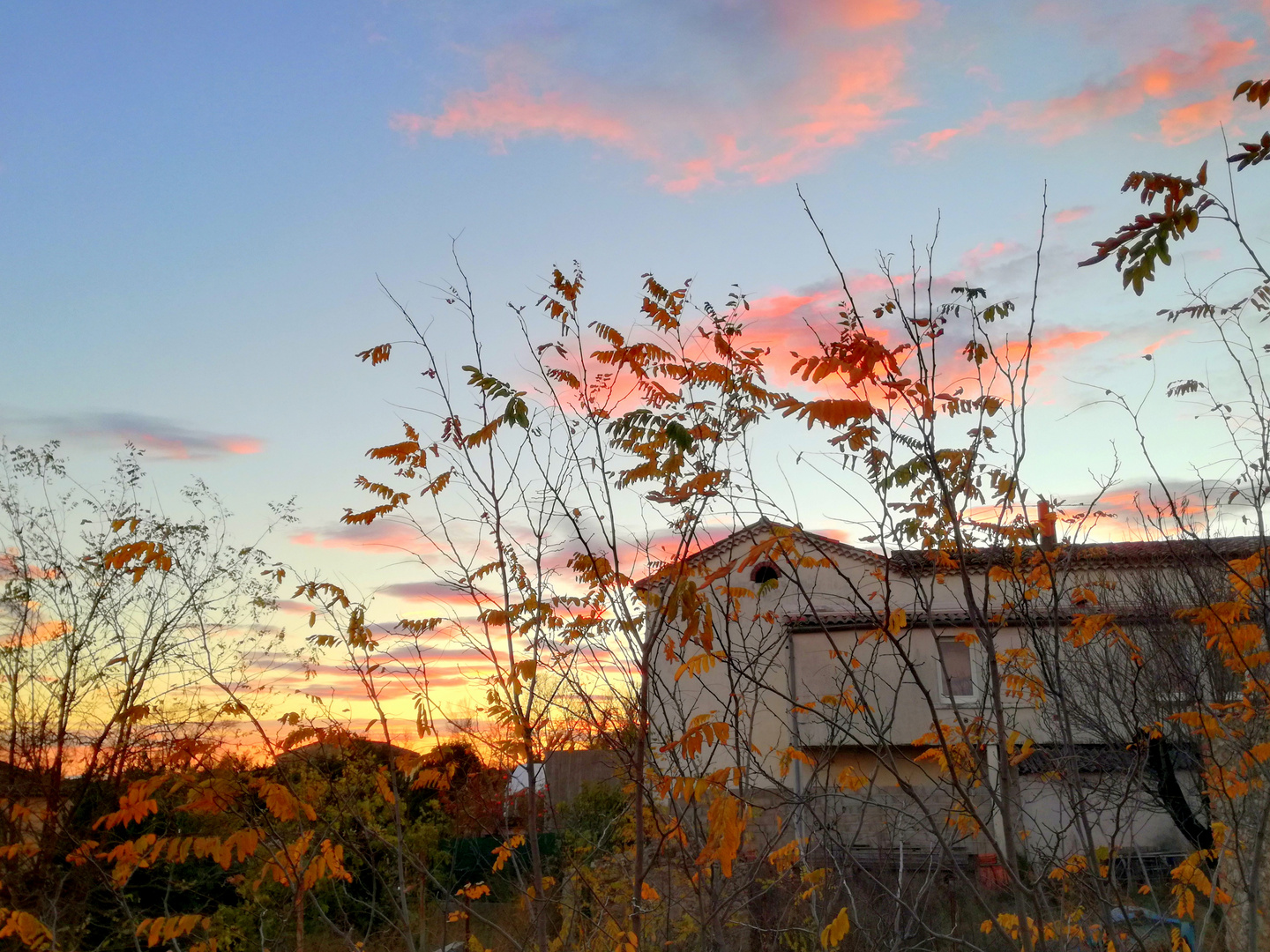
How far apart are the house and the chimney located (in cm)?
10

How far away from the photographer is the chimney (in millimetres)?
5434

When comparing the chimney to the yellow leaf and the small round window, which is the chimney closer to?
the small round window

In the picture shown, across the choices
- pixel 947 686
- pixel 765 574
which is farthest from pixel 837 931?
pixel 765 574

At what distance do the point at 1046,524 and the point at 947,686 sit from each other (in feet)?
8.45

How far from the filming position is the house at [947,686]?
3799 millimetres

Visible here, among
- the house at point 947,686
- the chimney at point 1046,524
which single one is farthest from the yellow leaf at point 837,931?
the chimney at point 1046,524

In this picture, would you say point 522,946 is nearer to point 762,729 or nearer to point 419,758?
point 419,758

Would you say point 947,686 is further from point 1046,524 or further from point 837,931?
point 1046,524

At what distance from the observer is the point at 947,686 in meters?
3.56

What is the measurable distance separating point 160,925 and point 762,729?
18.2 meters

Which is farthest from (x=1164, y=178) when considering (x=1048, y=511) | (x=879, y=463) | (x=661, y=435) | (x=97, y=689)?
A: (x=97, y=689)

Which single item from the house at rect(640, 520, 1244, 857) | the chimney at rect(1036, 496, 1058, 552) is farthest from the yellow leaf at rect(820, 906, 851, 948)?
the chimney at rect(1036, 496, 1058, 552)

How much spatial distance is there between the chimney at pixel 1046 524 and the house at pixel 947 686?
0.32 feet

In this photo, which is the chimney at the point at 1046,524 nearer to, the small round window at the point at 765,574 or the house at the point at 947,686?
the house at the point at 947,686
